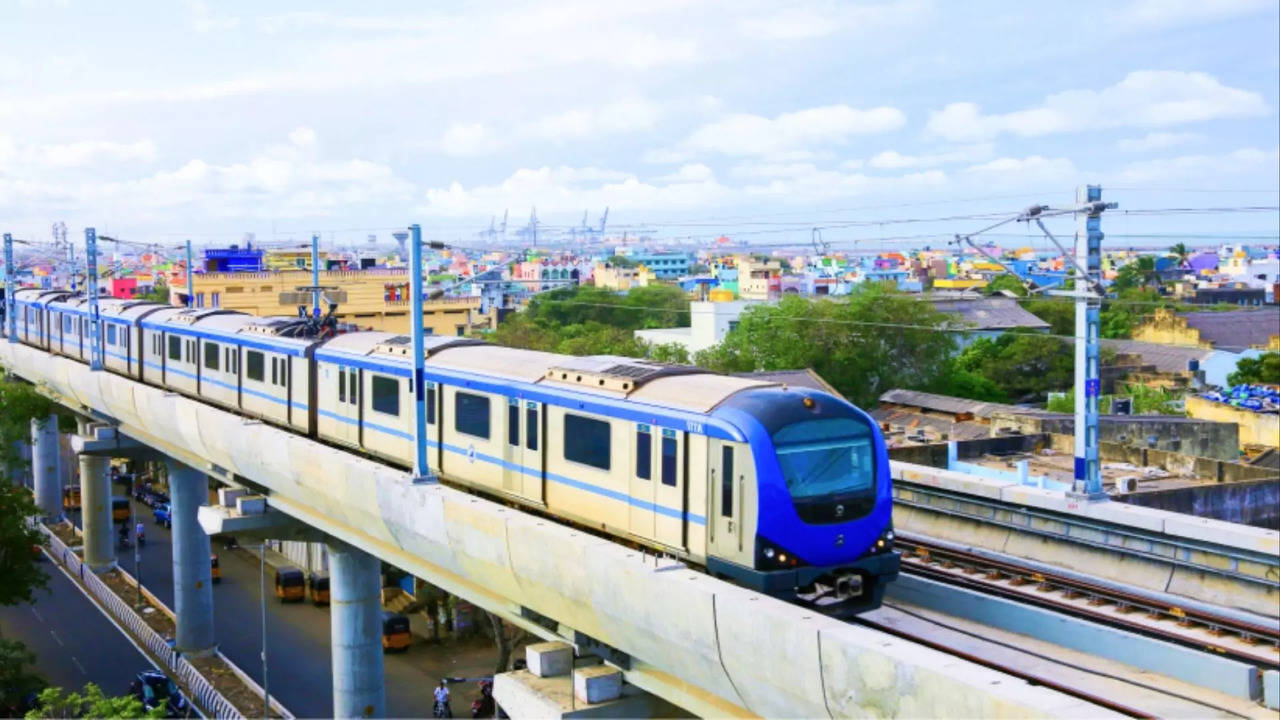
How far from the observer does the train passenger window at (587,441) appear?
1611cm

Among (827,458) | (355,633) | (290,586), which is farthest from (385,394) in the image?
(290,586)

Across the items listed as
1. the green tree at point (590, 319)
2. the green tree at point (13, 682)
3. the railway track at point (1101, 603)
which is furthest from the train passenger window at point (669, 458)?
the green tree at point (590, 319)

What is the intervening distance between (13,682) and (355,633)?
7.76 metres

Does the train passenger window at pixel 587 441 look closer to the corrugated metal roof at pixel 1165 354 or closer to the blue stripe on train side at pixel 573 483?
the blue stripe on train side at pixel 573 483

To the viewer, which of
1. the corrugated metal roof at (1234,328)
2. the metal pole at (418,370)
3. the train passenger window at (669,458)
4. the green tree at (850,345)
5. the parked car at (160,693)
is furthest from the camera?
the corrugated metal roof at (1234,328)

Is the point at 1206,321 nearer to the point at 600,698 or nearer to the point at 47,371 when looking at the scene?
the point at 47,371

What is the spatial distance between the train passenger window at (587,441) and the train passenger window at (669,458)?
1.12 metres

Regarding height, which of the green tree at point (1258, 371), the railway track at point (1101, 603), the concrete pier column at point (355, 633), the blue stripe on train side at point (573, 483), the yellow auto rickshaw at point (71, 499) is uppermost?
the blue stripe on train side at point (573, 483)

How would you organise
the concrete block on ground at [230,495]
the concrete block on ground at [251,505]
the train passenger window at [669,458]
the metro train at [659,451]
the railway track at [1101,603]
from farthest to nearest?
1. the concrete block on ground at [230,495]
2. the concrete block on ground at [251,505]
3. the train passenger window at [669,458]
4. the metro train at [659,451]
5. the railway track at [1101,603]

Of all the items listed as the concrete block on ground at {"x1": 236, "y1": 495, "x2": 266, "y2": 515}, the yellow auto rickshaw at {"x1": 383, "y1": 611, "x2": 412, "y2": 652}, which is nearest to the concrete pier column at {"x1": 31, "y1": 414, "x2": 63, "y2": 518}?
the yellow auto rickshaw at {"x1": 383, "y1": 611, "x2": 412, "y2": 652}

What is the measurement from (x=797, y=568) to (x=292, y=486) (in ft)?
41.1

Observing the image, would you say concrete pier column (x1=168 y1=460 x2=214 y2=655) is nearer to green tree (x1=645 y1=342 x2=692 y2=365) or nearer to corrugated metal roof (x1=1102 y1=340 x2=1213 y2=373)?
green tree (x1=645 y1=342 x2=692 y2=365)

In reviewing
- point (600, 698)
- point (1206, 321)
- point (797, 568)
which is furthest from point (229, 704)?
point (1206, 321)

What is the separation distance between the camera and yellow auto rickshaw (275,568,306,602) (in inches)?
1597
